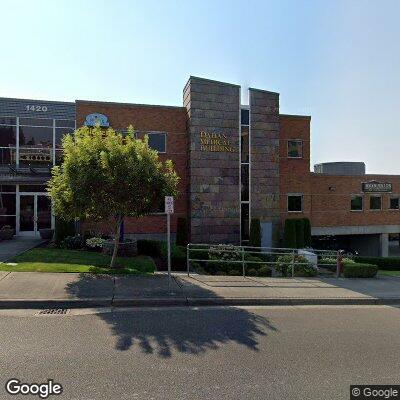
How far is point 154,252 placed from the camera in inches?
699

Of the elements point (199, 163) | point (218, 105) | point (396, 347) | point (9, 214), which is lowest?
point (396, 347)

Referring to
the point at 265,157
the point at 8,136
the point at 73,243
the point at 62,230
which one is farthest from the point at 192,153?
the point at 8,136

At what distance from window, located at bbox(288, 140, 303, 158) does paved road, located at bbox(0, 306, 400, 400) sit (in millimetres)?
17337

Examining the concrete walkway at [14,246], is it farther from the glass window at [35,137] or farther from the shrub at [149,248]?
the glass window at [35,137]

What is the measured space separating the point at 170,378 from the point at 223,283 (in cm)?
647

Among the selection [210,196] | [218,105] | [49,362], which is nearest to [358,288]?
[49,362]

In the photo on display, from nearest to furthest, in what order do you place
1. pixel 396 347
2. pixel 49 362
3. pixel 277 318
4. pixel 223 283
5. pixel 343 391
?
pixel 343 391, pixel 49 362, pixel 396 347, pixel 277 318, pixel 223 283

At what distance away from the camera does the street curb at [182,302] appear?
28.0ft

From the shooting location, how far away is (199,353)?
604 centimetres

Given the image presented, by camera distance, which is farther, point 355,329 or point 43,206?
point 43,206

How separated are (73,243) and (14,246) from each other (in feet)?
7.78

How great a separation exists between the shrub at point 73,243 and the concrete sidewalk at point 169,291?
20.3ft

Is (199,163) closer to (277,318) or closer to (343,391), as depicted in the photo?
(277,318)

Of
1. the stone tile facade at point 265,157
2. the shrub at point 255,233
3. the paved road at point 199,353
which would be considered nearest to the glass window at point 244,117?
the stone tile facade at point 265,157
